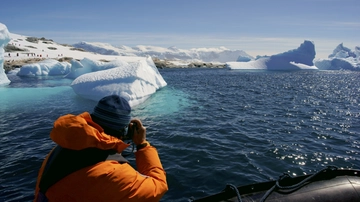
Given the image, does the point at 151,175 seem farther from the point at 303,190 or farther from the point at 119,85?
the point at 119,85

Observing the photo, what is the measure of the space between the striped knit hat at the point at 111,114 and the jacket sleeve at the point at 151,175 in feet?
1.31

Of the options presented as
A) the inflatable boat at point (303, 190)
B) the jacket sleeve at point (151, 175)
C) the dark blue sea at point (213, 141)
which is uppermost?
the jacket sleeve at point (151, 175)

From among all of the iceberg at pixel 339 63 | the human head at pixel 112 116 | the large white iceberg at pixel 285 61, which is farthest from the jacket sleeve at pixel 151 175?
the iceberg at pixel 339 63

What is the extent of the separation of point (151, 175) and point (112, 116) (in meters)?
0.65

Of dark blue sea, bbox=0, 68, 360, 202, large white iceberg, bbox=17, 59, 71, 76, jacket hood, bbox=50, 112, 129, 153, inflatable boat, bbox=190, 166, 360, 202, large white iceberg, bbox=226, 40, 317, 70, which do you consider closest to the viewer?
jacket hood, bbox=50, 112, 129, 153

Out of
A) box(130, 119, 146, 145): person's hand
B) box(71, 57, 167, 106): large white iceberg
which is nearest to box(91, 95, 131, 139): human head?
box(130, 119, 146, 145): person's hand

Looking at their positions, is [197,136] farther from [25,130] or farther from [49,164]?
[49,164]

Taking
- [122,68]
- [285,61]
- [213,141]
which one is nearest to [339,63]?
[285,61]

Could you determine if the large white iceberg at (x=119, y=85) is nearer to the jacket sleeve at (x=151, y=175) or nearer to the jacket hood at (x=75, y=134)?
the jacket sleeve at (x=151, y=175)

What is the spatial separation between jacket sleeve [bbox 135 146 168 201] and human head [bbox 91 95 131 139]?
0.35 meters

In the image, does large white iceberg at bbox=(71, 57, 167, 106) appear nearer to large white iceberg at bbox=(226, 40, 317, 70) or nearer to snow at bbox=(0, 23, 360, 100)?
snow at bbox=(0, 23, 360, 100)

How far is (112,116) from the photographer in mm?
2299

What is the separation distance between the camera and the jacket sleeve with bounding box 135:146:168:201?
2.21 meters

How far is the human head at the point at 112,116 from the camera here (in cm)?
230
